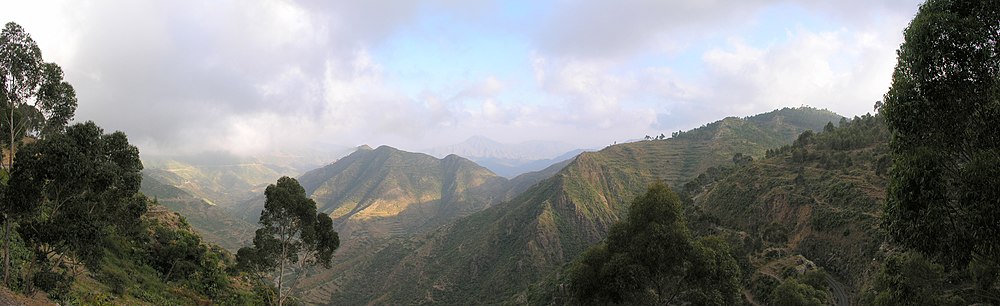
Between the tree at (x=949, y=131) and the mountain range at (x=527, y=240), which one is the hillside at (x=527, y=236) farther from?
the tree at (x=949, y=131)

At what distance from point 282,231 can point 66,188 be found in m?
12.1

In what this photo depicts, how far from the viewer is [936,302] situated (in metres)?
20.5

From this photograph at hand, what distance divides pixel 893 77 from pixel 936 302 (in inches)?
691

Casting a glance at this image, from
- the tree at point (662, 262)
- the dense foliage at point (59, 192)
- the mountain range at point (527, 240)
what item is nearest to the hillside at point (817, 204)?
the mountain range at point (527, 240)

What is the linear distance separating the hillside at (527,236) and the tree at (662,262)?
64.6 meters

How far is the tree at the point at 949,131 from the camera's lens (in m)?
8.85

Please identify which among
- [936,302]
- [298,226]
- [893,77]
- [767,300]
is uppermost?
[893,77]

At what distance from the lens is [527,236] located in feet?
364

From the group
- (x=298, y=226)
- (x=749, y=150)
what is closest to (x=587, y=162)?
(x=749, y=150)

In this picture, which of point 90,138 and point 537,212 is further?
point 537,212

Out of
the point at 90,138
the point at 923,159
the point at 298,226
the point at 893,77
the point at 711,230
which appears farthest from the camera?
the point at 711,230

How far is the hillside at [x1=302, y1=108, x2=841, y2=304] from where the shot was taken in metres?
103

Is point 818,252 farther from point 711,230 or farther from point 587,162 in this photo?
point 587,162

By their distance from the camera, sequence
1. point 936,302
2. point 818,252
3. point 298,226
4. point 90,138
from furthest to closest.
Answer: point 818,252, point 298,226, point 936,302, point 90,138
